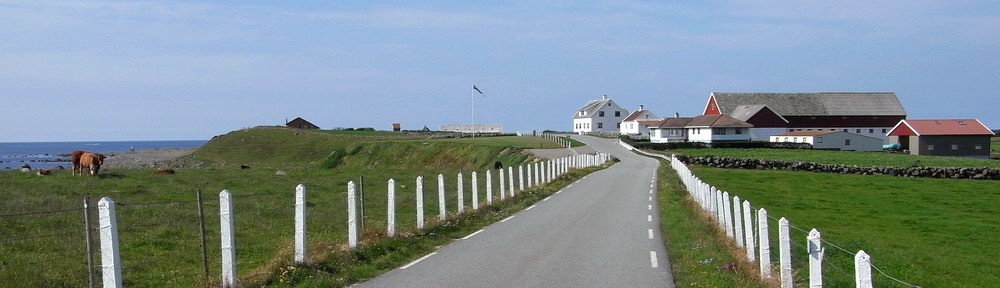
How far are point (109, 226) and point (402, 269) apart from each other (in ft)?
17.2

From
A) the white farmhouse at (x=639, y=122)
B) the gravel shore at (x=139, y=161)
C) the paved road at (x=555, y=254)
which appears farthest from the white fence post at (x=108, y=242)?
the white farmhouse at (x=639, y=122)

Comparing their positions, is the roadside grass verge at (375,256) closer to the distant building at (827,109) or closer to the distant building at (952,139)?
the distant building at (952,139)

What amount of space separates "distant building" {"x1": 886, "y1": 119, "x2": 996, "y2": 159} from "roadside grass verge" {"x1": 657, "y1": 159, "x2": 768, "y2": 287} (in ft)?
258

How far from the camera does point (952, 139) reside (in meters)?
92.8

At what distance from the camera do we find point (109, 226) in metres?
9.51

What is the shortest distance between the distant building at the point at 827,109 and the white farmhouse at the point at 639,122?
39.8 feet

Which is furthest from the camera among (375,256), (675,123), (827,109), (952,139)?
(827,109)

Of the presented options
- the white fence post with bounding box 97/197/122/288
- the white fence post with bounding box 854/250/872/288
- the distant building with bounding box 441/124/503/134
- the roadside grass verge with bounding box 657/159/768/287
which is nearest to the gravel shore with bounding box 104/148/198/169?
the distant building with bounding box 441/124/503/134

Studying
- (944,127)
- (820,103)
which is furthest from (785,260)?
(820,103)

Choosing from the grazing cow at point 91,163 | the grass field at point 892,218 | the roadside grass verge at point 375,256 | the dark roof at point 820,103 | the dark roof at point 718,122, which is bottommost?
the grass field at point 892,218

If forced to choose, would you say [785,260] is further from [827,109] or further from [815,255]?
[827,109]

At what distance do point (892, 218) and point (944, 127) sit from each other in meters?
72.1

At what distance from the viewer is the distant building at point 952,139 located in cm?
9275

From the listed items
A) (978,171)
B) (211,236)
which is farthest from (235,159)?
(211,236)
